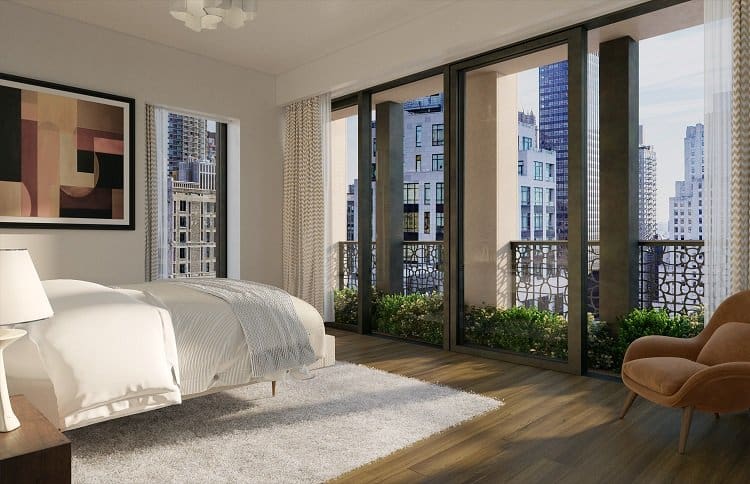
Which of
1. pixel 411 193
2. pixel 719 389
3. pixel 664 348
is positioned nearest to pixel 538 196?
pixel 411 193

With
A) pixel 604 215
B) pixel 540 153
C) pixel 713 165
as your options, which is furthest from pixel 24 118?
pixel 713 165

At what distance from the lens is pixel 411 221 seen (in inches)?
202

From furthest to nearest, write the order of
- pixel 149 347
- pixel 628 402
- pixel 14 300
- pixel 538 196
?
pixel 538 196 → pixel 628 402 → pixel 149 347 → pixel 14 300

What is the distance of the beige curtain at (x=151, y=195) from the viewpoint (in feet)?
17.1

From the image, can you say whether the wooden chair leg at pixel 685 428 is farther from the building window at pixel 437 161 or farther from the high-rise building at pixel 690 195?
the building window at pixel 437 161

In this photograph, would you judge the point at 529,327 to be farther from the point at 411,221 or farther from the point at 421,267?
the point at 411,221

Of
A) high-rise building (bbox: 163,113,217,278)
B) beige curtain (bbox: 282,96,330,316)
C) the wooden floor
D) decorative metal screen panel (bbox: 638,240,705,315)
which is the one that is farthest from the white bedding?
decorative metal screen panel (bbox: 638,240,705,315)

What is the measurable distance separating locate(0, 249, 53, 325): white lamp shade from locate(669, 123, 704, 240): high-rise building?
3.91m

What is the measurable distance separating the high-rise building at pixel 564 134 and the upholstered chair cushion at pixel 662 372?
141 cm

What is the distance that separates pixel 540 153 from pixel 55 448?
3.74 metres

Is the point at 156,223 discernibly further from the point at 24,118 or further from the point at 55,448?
the point at 55,448

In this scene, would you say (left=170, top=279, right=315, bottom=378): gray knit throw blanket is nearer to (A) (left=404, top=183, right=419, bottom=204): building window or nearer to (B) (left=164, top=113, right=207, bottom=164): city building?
(A) (left=404, top=183, right=419, bottom=204): building window

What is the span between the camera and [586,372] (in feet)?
12.7

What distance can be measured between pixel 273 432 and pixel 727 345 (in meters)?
2.43
